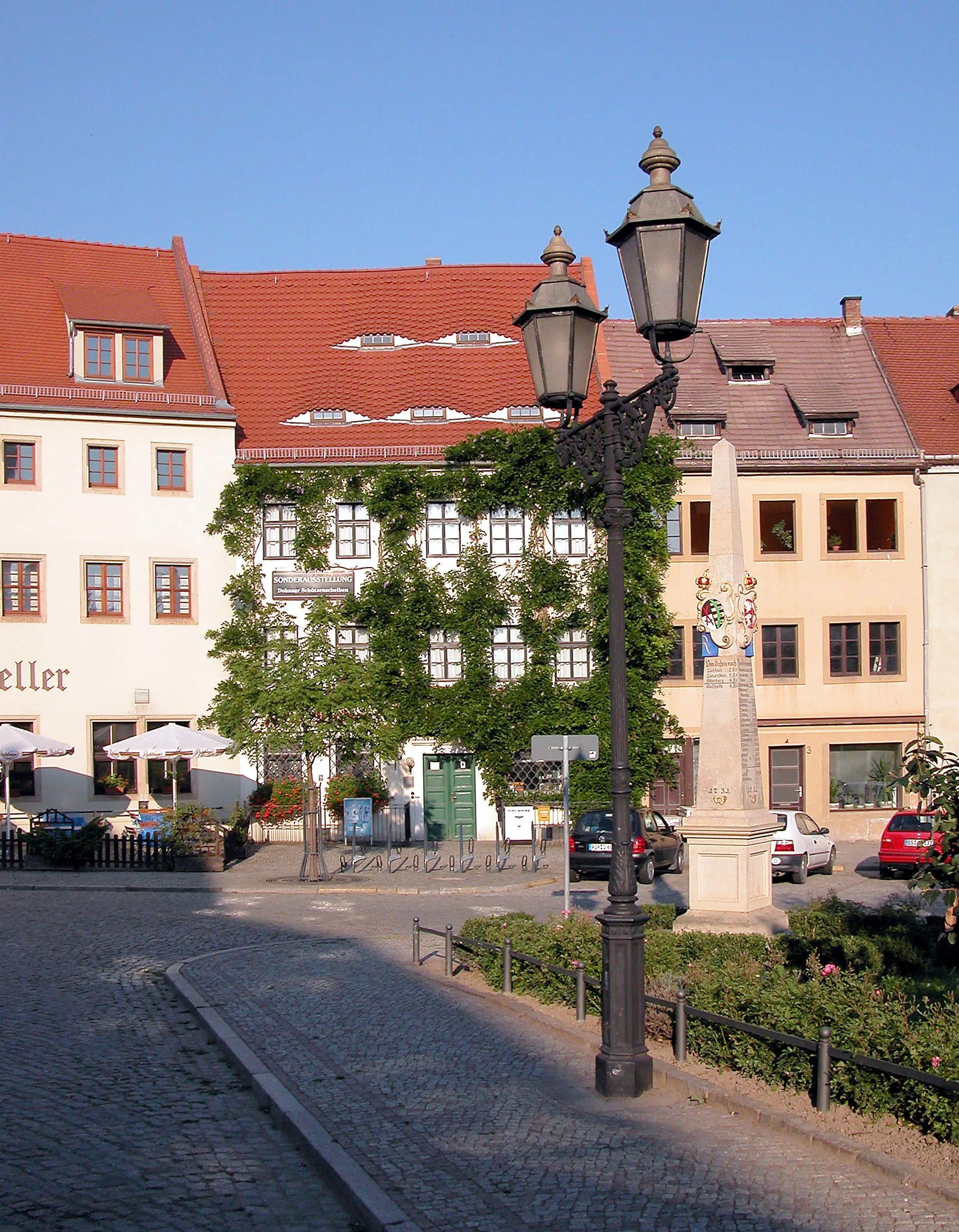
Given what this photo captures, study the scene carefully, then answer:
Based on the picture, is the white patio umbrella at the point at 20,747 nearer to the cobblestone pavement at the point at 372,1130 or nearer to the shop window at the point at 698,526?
the cobblestone pavement at the point at 372,1130

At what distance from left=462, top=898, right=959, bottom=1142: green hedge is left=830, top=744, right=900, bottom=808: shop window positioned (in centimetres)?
2098

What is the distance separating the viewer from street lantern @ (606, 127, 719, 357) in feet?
27.5

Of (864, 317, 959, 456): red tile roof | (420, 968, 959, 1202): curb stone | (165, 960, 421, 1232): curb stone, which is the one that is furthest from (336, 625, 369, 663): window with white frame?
(420, 968, 959, 1202): curb stone

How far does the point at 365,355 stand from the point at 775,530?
12331mm

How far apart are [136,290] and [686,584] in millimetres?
16516

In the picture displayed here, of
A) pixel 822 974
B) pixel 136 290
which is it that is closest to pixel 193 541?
pixel 136 290

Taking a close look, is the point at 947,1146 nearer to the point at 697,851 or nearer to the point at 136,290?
the point at 697,851

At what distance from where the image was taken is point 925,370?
38.6 metres

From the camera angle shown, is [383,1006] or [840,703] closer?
[383,1006]

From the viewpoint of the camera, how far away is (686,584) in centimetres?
3500

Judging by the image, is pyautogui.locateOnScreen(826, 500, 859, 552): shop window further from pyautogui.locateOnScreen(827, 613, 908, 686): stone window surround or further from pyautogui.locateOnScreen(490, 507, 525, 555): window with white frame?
pyautogui.locateOnScreen(490, 507, 525, 555): window with white frame

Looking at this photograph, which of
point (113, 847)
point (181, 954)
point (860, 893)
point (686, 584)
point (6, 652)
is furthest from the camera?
point (686, 584)

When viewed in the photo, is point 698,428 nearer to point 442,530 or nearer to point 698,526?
point 698,526

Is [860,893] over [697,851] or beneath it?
beneath
